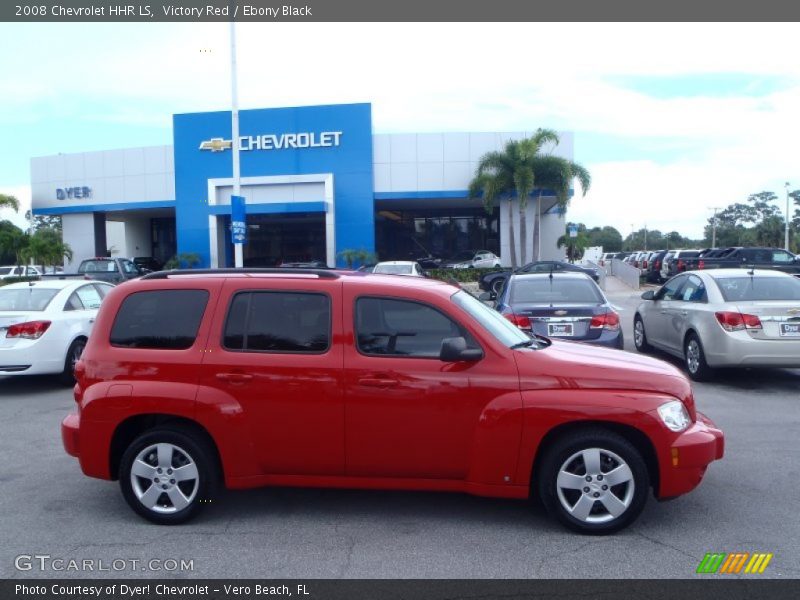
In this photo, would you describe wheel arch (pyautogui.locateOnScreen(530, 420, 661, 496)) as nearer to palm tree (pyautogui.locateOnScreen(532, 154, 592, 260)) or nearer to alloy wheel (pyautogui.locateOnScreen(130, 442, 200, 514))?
alloy wheel (pyautogui.locateOnScreen(130, 442, 200, 514))

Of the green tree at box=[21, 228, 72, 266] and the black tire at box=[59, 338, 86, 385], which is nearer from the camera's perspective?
the black tire at box=[59, 338, 86, 385]

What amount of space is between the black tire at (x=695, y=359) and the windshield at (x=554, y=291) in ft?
4.95

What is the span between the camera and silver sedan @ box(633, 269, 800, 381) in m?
9.03

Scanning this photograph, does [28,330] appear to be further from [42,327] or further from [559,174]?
[559,174]

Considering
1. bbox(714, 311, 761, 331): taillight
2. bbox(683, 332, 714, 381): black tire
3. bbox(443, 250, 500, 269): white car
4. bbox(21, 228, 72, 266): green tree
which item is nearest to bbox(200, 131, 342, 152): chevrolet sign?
bbox(21, 228, 72, 266): green tree

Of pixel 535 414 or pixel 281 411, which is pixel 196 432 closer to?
pixel 281 411

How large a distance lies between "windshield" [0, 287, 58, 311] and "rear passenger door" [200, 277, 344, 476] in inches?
253

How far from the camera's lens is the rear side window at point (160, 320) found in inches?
199

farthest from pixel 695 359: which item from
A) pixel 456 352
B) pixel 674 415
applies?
pixel 456 352

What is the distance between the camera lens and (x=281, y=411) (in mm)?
4820

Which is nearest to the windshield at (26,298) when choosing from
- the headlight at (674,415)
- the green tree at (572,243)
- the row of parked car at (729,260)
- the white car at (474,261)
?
the headlight at (674,415)

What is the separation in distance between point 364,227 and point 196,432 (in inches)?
1233
